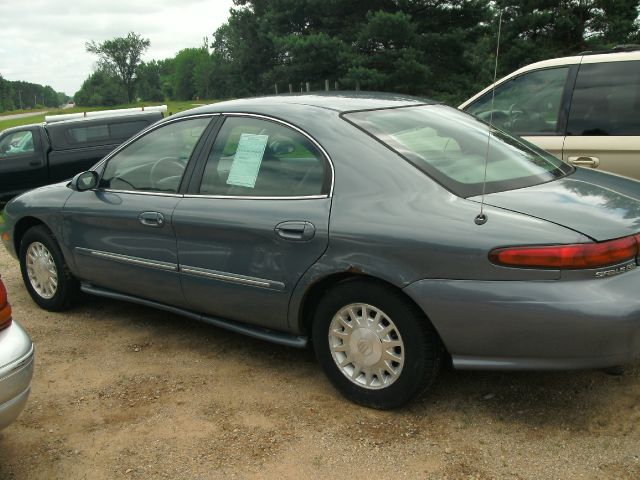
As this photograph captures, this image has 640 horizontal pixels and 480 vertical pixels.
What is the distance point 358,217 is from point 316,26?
27116 millimetres

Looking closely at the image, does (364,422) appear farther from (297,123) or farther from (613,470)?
(297,123)

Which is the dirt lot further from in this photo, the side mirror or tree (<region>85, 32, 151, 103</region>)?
tree (<region>85, 32, 151, 103</region>)

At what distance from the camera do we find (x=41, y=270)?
16.7 ft

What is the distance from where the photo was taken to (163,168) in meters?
4.21

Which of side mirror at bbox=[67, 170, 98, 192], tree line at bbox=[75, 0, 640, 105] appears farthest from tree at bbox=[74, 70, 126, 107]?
side mirror at bbox=[67, 170, 98, 192]

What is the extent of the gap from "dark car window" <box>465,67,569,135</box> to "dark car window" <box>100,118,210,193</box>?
234 centimetres

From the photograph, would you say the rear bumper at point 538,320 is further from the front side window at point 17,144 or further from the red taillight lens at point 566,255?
the front side window at point 17,144

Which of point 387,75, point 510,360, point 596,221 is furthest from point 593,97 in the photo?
point 387,75

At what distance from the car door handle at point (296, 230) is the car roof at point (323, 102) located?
0.71m

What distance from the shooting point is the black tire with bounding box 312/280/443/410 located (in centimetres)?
304

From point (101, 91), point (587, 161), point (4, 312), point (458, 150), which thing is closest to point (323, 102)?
point (458, 150)

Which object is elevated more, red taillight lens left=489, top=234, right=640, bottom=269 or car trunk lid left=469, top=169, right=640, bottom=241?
car trunk lid left=469, top=169, right=640, bottom=241

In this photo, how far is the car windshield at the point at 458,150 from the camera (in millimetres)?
3199

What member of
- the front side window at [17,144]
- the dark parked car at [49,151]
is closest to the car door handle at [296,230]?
the dark parked car at [49,151]
